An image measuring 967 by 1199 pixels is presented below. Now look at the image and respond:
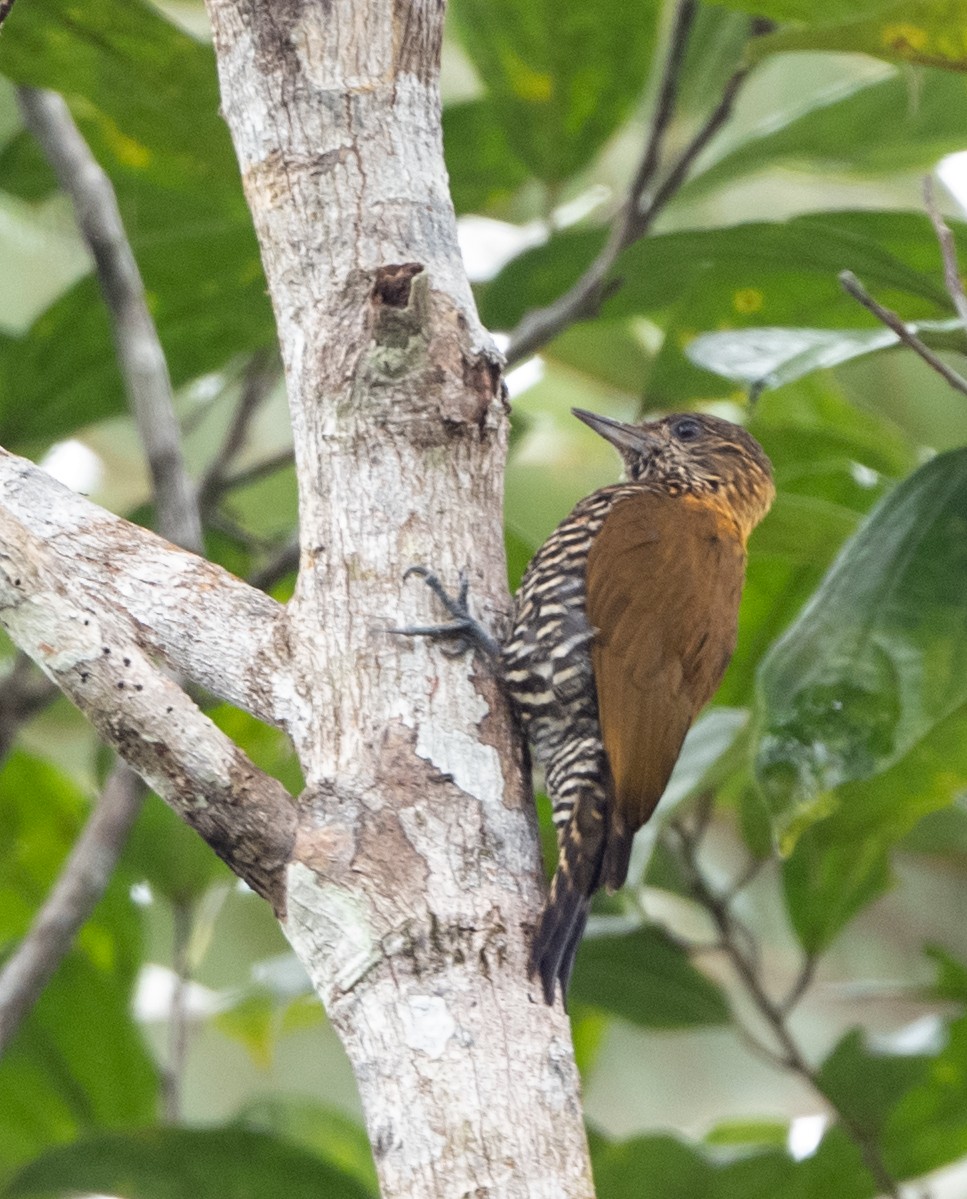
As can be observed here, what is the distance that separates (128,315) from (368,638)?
102cm

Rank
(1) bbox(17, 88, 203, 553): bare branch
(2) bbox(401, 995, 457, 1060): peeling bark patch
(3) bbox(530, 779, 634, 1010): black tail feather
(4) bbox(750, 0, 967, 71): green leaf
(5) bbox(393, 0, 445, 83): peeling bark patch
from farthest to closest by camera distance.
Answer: (1) bbox(17, 88, 203, 553): bare branch < (4) bbox(750, 0, 967, 71): green leaf < (5) bbox(393, 0, 445, 83): peeling bark patch < (3) bbox(530, 779, 634, 1010): black tail feather < (2) bbox(401, 995, 457, 1060): peeling bark patch

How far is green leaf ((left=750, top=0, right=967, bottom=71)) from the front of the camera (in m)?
1.92

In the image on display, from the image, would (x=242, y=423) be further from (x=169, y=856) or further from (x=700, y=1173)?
(x=700, y=1173)

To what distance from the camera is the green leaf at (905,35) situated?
192cm

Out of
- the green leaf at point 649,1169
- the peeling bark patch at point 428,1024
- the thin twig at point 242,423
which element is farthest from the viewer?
the thin twig at point 242,423

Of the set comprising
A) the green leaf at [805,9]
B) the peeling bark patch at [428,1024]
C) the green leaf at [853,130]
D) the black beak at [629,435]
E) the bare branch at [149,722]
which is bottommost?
the peeling bark patch at [428,1024]

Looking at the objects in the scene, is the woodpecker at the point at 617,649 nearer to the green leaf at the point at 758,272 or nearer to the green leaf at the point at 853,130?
the green leaf at the point at 758,272

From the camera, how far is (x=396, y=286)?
5.36 ft

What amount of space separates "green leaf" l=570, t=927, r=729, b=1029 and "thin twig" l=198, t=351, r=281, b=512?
1052mm

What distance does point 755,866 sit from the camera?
2787 millimetres

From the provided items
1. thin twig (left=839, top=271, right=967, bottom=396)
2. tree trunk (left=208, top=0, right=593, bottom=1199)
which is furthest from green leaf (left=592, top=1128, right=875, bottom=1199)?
thin twig (left=839, top=271, right=967, bottom=396)

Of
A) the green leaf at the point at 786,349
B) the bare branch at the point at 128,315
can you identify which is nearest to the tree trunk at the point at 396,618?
the green leaf at the point at 786,349

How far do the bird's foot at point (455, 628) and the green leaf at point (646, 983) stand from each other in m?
1.13

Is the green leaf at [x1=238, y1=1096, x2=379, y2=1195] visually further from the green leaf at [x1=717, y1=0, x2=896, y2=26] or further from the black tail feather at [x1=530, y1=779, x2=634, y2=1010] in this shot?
the green leaf at [x1=717, y1=0, x2=896, y2=26]
